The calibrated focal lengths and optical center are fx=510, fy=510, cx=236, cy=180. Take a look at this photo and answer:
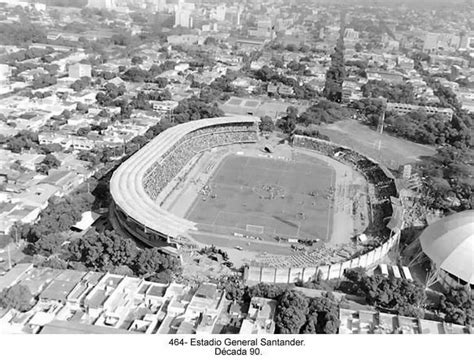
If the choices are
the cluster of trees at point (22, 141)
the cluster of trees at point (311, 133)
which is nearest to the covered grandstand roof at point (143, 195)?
the cluster of trees at point (22, 141)

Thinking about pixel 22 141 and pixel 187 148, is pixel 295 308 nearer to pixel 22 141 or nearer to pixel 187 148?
pixel 187 148

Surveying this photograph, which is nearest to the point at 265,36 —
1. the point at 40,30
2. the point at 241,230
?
the point at 40,30

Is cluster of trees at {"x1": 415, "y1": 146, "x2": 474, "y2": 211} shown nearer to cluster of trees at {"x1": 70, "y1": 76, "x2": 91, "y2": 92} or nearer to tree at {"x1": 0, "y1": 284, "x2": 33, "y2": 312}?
tree at {"x1": 0, "y1": 284, "x2": 33, "y2": 312}

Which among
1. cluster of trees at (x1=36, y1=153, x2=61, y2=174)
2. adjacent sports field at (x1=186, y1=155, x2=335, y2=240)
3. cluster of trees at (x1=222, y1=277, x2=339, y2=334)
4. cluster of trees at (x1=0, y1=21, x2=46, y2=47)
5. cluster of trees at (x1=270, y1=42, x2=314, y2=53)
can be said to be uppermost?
cluster of trees at (x1=0, y1=21, x2=46, y2=47)

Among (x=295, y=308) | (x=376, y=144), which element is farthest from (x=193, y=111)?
(x=295, y=308)

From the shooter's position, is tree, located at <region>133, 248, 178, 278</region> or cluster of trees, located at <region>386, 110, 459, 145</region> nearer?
tree, located at <region>133, 248, 178, 278</region>

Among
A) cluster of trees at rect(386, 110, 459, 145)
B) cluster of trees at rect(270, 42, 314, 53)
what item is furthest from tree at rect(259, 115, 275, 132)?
cluster of trees at rect(270, 42, 314, 53)

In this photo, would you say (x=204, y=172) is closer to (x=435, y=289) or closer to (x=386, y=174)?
(x=386, y=174)
